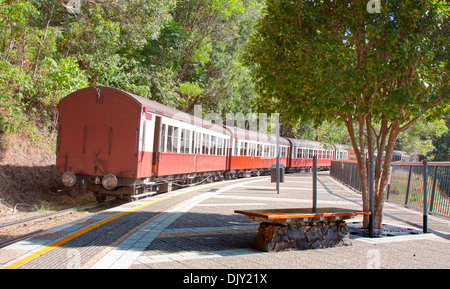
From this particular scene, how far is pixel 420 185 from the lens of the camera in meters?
11.8

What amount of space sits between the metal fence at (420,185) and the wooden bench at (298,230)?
3.40m

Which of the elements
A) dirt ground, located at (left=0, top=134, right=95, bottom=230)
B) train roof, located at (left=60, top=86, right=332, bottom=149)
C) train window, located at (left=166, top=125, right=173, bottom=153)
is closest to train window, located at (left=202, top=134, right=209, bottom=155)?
train roof, located at (left=60, top=86, right=332, bottom=149)

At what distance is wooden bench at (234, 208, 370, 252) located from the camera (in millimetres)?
5938

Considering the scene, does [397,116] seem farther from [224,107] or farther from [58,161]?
[224,107]

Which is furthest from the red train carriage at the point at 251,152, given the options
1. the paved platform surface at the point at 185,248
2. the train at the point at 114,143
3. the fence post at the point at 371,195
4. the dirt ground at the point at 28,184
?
the fence post at the point at 371,195

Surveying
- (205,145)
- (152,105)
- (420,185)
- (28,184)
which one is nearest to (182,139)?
(152,105)

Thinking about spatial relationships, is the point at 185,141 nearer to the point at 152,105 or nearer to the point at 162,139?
the point at 162,139

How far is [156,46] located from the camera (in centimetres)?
2600

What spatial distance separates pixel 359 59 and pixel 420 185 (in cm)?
549

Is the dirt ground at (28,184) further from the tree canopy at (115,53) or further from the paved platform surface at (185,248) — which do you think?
the paved platform surface at (185,248)

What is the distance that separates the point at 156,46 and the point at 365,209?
20.7 metres

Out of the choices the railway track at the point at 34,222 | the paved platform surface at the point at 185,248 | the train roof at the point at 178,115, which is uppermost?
the train roof at the point at 178,115

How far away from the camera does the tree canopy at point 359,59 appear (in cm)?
714
